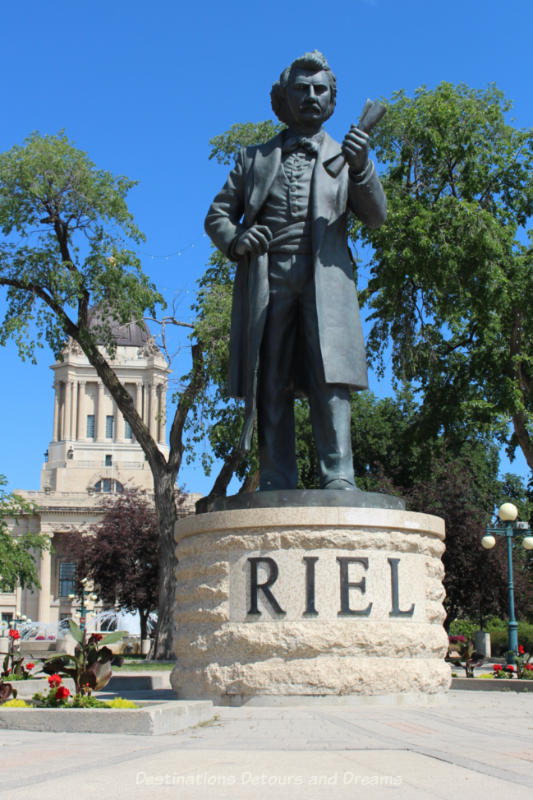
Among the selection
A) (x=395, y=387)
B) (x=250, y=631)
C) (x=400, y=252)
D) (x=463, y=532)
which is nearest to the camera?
(x=250, y=631)

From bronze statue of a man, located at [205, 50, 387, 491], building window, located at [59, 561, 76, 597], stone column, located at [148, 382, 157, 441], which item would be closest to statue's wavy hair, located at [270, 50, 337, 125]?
bronze statue of a man, located at [205, 50, 387, 491]

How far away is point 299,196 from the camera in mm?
8102

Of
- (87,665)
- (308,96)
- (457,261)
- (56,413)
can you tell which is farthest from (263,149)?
(56,413)

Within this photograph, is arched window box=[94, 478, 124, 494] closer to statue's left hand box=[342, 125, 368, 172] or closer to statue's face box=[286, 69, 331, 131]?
statue's face box=[286, 69, 331, 131]

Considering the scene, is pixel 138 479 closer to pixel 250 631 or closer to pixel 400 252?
pixel 400 252

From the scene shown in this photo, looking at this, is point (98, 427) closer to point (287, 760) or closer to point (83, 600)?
point (83, 600)

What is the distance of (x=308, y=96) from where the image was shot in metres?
8.19

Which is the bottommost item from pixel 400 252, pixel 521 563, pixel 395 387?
pixel 521 563

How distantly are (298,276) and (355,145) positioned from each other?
1.13 metres

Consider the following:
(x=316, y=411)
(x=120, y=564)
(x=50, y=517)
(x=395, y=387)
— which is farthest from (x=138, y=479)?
(x=316, y=411)

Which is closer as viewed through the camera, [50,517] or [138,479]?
[50,517]

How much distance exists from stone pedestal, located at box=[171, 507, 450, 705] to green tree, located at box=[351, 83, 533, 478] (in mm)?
16087

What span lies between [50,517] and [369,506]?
266 feet

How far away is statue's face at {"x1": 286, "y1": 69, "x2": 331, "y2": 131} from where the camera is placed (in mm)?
8195
